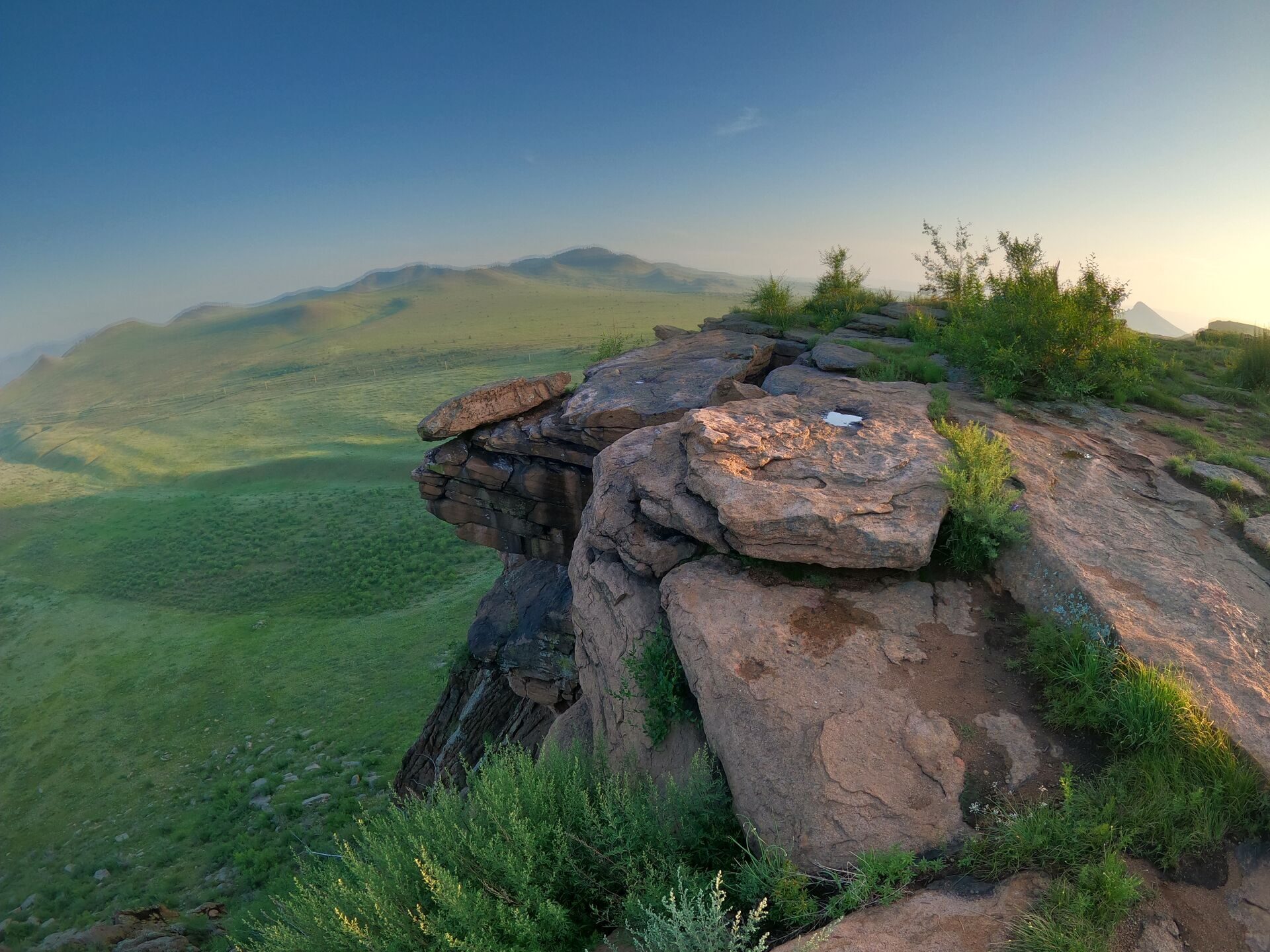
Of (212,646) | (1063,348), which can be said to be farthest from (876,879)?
(212,646)

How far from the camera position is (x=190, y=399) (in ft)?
270

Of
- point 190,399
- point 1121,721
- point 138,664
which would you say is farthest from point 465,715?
point 190,399

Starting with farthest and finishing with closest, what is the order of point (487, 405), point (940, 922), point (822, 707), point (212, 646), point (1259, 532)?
point (212, 646) → point (487, 405) → point (1259, 532) → point (822, 707) → point (940, 922)

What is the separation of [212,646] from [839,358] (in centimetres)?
2308

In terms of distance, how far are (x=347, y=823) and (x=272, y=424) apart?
54.2 meters

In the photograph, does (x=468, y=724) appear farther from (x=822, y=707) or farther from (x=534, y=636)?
(x=822, y=707)

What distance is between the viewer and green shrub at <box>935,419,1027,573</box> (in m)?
5.29

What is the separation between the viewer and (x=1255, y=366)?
33.6 ft

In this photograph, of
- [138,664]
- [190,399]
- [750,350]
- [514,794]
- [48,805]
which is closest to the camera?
[514,794]

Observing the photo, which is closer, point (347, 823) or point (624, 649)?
point (624, 649)

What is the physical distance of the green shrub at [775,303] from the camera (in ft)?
49.2

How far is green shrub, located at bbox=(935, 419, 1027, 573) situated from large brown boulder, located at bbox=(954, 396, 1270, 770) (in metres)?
0.16

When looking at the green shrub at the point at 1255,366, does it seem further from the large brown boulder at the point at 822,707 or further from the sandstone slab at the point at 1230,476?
the large brown boulder at the point at 822,707

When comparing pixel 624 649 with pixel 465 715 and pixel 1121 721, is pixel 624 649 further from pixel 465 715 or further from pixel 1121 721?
pixel 465 715
